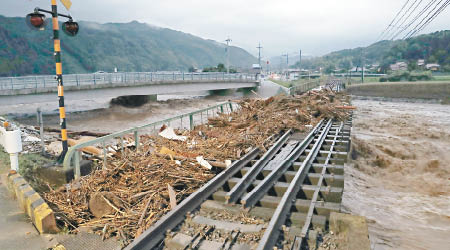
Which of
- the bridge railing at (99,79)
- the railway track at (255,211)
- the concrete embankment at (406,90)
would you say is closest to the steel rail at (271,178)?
the railway track at (255,211)

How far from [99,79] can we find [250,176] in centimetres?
2288

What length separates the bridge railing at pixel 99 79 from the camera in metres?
22.0

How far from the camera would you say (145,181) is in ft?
20.8

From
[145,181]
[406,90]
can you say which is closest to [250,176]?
[145,181]

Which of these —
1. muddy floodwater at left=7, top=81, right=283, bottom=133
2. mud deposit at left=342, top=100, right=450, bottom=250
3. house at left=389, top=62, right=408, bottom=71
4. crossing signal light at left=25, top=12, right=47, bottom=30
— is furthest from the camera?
house at left=389, top=62, right=408, bottom=71

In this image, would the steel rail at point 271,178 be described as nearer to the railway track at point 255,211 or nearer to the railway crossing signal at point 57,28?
the railway track at point 255,211

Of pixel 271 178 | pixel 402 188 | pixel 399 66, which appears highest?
pixel 399 66

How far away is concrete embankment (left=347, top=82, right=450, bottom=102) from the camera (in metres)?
36.8

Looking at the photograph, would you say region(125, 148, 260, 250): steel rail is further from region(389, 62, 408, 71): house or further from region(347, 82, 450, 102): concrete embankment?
region(389, 62, 408, 71): house

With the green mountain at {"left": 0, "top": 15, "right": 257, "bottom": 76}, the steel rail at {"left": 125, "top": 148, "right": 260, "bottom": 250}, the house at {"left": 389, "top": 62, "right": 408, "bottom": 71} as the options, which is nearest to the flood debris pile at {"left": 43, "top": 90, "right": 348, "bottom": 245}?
the steel rail at {"left": 125, "top": 148, "right": 260, "bottom": 250}

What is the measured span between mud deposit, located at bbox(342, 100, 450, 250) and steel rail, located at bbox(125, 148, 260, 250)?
3095mm

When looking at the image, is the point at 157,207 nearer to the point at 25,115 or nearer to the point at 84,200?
the point at 84,200

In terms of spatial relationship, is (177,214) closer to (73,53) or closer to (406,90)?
(406,90)

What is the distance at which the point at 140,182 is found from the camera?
630 centimetres
